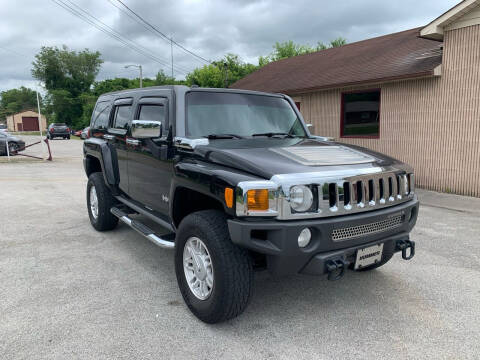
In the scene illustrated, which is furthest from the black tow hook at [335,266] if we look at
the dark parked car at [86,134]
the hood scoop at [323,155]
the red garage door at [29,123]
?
the red garage door at [29,123]

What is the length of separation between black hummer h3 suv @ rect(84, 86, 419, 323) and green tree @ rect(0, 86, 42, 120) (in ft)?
422

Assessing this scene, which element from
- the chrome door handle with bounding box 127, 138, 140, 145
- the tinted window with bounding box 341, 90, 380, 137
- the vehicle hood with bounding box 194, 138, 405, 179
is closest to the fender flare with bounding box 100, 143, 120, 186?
the chrome door handle with bounding box 127, 138, 140, 145

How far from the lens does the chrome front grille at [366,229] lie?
9.27 ft

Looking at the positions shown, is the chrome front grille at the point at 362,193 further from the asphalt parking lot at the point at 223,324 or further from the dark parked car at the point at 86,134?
the dark parked car at the point at 86,134

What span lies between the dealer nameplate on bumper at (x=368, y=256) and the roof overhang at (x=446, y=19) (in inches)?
307

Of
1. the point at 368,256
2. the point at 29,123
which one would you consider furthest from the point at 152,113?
the point at 29,123

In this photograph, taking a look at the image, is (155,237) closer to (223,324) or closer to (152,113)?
(223,324)

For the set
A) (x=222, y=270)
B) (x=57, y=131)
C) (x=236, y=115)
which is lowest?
(x=222, y=270)

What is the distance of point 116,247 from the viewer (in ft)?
16.5

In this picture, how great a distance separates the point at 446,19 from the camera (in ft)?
28.7

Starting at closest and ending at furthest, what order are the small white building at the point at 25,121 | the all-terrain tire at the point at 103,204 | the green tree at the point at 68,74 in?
the all-terrain tire at the point at 103,204 < the green tree at the point at 68,74 < the small white building at the point at 25,121

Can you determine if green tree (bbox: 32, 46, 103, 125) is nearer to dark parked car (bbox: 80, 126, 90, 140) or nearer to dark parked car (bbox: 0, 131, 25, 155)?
dark parked car (bbox: 80, 126, 90, 140)

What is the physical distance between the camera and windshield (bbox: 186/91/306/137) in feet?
12.6

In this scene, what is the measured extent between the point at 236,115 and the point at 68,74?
67.7 metres
